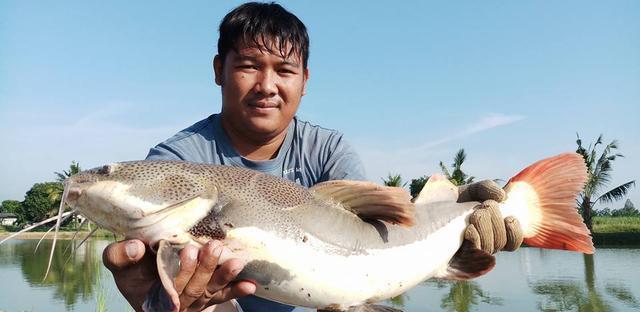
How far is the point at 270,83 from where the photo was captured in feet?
9.15

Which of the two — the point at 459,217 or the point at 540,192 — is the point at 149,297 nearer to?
the point at 459,217

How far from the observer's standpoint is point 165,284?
186cm

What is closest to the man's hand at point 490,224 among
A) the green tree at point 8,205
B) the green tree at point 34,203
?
the green tree at point 34,203

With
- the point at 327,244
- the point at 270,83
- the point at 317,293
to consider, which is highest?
the point at 270,83

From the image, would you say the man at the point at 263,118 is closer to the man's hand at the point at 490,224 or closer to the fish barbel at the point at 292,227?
the man's hand at the point at 490,224

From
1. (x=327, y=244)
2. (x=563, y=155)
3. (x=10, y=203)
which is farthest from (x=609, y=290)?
(x=10, y=203)

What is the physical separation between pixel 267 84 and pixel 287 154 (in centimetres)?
53

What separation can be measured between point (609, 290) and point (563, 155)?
48.7 ft

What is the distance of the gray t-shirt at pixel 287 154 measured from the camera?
296cm

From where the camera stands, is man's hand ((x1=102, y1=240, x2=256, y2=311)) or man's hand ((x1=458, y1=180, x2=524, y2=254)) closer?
man's hand ((x1=102, y1=240, x2=256, y2=311))

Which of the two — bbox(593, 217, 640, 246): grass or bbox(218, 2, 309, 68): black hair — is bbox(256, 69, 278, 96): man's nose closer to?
bbox(218, 2, 309, 68): black hair

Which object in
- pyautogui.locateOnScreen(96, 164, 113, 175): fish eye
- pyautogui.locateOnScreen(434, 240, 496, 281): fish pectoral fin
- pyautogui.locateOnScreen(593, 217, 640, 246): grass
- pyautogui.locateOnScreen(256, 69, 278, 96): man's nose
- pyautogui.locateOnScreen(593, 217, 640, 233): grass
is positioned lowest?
pyautogui.locateOnScreen(593, 217, 640, 246): grass

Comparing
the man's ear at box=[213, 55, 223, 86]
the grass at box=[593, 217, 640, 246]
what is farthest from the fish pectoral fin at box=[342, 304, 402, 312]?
the grass at box=[593, 217, 640, 246]

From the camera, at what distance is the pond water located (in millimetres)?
13391
